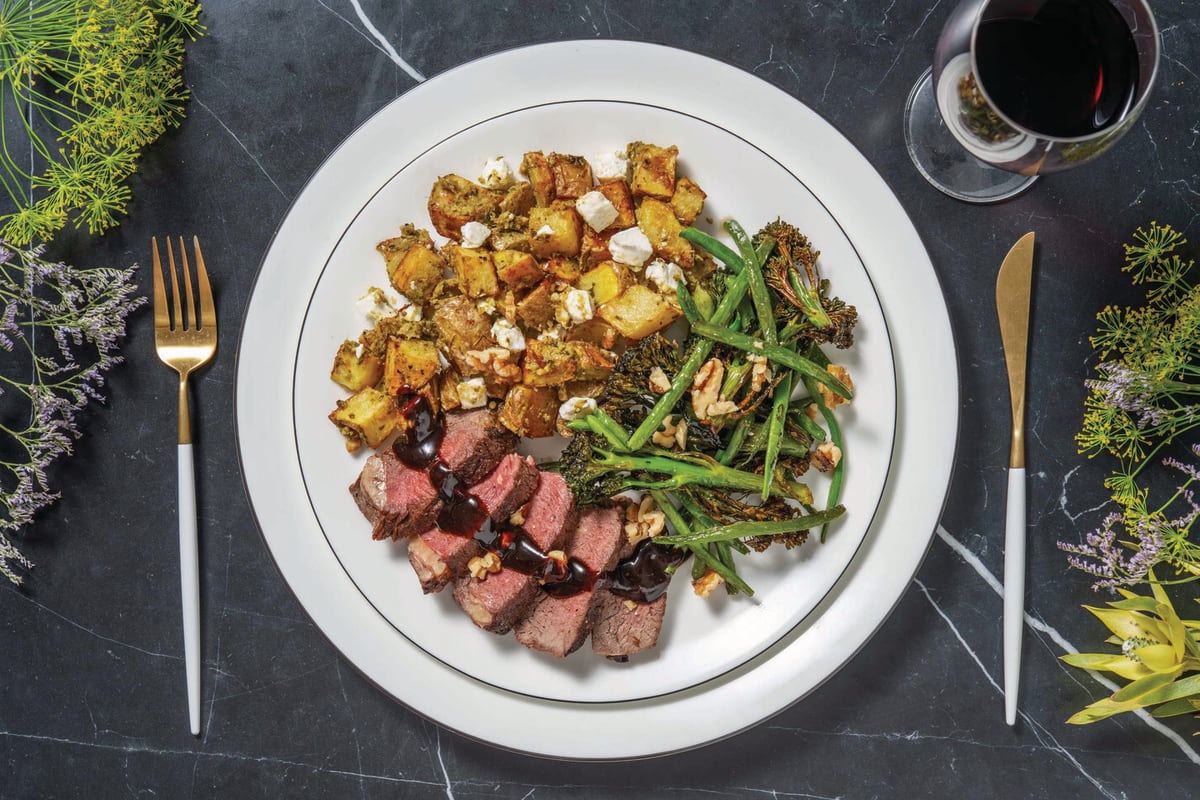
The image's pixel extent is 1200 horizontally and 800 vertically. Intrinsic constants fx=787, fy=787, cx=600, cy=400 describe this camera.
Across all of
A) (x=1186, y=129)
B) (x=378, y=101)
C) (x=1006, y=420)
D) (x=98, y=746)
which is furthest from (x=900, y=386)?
(x=98, y=746)

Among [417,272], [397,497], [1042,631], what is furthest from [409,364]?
[1042,631]

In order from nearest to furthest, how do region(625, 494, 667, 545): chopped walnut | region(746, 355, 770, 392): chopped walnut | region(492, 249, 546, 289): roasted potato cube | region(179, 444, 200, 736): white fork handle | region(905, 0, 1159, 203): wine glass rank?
region(905, 0, 1159, 203): wine glass, region(746, 355, 770, 392): chopped walnut, region(492, 249, 546, 289): roasted potato cube, region(625, 494, 667, 545): chopped walnut, region(179, 444, 200, 736): white fork handle

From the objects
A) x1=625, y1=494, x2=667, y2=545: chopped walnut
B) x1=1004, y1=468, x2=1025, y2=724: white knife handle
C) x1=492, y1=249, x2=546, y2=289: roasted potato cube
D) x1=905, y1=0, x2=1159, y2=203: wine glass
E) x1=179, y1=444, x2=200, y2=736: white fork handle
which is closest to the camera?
x1=905, y1=0, x2=1159, y2=203: wine glass

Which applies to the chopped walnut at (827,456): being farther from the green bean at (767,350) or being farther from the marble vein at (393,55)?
the marble vein at (393,55)

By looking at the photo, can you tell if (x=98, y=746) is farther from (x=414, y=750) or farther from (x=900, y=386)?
(x=900, y=386)

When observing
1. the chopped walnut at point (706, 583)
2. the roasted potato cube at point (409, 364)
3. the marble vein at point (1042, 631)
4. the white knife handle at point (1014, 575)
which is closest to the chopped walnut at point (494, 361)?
the roasted potato cube at point (409, 364)

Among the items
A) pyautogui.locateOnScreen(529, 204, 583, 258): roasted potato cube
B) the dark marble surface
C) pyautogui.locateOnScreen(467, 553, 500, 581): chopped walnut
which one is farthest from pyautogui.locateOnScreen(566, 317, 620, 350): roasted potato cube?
the dark marble surface

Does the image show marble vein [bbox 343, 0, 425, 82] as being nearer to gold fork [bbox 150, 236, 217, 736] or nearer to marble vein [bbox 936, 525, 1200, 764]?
gold fork [bbox 150, 236, 217, 736]
